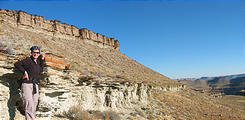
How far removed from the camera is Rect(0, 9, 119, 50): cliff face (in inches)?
998

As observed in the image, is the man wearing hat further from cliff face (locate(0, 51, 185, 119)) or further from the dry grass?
the dry grass

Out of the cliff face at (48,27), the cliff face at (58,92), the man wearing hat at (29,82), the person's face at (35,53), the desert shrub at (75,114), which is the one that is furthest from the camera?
the cliff face at (48,27)

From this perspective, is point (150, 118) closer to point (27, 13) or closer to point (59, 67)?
point (59, 67)

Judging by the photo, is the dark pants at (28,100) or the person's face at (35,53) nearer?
the dark pants at (28,100)

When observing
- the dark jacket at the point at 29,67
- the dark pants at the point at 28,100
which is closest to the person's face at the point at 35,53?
the dark jacket at the point at 29,67

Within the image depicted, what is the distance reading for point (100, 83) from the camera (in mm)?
11102

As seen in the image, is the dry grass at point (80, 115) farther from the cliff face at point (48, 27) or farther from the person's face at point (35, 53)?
the cliff face at point (48, 27)

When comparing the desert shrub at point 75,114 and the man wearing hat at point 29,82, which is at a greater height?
the man wearing hat at point 29,82

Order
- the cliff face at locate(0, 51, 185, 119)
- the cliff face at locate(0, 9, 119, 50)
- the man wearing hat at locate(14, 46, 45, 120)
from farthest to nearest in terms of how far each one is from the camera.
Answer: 1. the cliff face at locate(0, 9, 119, 50)
2. the cliff face at locate(0, 51, 185, 119)
3. the man wearing hat at locate(14, 46, 45, 120)

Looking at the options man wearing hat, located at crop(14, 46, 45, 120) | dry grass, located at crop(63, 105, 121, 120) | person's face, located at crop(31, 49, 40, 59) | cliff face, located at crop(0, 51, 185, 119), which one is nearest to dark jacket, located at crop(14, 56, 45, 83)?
man wearing hat, located at crop(14, 46, 45, 120)

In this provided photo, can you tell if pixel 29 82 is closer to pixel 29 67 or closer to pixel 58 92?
pixel 29 67

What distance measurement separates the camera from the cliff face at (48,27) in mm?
25359

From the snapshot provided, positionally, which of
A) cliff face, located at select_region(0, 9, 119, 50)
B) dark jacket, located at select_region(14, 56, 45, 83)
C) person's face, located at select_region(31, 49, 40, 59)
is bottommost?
dark jacket, located at select_region(14, 56, 45, 83)

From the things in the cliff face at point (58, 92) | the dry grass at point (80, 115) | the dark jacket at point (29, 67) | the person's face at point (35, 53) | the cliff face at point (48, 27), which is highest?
the cliff face at point (48, 27)
